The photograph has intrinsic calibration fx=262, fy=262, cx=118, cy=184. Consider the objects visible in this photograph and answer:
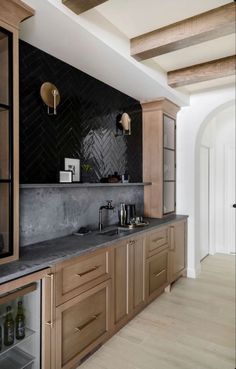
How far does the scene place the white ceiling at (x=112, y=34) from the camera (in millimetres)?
1888

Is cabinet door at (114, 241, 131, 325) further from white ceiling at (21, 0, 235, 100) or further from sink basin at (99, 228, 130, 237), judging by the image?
white ceiling at (21, 0, 235, 100)

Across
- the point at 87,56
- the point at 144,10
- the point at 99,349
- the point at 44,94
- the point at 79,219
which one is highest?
the point at 144,10

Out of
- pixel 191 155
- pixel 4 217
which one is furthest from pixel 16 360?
pixel 191 155

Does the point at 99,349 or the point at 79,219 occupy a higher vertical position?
the point at 79,219

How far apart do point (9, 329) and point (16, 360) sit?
22cm

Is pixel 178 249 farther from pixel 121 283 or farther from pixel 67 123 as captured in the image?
pixel 67 123

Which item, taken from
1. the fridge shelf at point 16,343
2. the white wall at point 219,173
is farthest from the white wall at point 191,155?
the fridge shelf at point 16,343

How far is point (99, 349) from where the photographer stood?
2244 mm

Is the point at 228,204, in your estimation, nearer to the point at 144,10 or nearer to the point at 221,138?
the point at 221,138

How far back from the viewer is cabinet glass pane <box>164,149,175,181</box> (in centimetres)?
386

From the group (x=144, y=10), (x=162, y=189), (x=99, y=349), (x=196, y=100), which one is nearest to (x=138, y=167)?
(x=162, y=189)

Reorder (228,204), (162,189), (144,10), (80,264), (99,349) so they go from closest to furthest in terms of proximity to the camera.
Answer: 1. (80,264)
2. (144,10)
3. (99,349)
4. (162,189)
5. (228,204)

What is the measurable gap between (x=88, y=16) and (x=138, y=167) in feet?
6.99

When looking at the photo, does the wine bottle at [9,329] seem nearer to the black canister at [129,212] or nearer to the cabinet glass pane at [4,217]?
the cabinet glass pane at [4,217]
